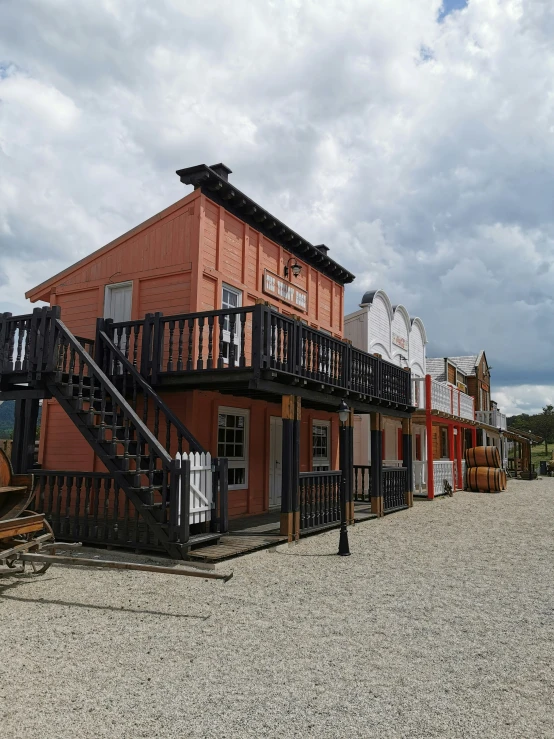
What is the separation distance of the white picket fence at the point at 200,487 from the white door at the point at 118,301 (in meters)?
4.92

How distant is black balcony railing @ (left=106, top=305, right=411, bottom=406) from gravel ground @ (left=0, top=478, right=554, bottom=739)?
322 cm

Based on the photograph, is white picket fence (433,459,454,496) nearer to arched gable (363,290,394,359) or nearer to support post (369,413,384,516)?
arched gable (363,290,394,359)

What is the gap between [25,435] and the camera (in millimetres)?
10312

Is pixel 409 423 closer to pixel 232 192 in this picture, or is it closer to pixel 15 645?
pixel 232 192

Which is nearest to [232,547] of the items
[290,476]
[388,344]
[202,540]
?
[202,540]

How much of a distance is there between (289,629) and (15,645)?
2334 millimetres

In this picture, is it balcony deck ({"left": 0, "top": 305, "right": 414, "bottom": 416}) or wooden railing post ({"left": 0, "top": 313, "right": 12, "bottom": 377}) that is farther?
wooden railing post ({"left": 0, "top": 313, "right": 12, "bottom": 377})

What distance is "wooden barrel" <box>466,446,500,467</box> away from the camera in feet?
78.2

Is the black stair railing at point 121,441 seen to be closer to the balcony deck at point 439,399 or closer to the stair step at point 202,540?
the stair step at point 202,540

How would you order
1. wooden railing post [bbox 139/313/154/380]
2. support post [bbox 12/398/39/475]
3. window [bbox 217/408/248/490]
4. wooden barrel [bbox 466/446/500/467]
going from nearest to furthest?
→ support post [bbox 12/398/39/475]
wooden railing post [bbox 139/313/154/380]
window [bbox 217/408/248/490]
wooden barrel [bbox 466/446/500/467]

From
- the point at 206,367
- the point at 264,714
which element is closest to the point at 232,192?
the point at 206,367

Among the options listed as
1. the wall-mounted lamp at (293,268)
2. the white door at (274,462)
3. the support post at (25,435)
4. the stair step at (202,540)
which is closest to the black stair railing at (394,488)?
the white door at (274,462)

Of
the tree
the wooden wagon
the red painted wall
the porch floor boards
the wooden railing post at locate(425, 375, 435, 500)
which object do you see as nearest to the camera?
the wooden wagon

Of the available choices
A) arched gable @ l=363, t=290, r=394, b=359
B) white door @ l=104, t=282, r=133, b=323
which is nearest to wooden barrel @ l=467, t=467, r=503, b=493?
arched gable @ l=363, t=290, r=394, b=359
